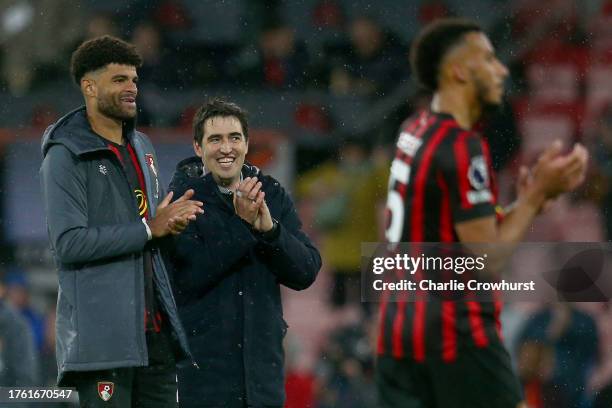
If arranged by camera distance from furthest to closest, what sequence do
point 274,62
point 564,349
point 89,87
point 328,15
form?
point 328,15 < point 274,62 < point 564,349 < point 89,87

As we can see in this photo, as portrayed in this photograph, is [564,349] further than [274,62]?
No

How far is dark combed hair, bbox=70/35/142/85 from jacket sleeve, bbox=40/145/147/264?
308mm

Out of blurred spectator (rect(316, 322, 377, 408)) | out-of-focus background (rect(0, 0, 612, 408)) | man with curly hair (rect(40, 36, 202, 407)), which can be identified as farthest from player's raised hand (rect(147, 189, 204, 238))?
blurred spectator (rect(316, 322, 377, 408))

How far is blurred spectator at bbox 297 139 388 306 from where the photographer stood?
5.66 meters

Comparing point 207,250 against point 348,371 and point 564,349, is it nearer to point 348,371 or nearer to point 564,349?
point 348,371

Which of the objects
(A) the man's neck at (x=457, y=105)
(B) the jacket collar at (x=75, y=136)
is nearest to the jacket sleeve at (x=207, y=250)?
(B) the jacket collar at (x=75, y=136)

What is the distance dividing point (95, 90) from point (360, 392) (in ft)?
7.29

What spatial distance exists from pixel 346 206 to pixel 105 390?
8.32 ft

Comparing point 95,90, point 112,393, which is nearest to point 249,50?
point 95,90

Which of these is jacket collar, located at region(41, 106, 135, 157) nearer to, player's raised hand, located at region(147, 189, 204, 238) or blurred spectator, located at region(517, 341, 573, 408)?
player's raised hand, located at region(147, 189, 204, 238)

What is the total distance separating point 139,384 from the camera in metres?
3.46

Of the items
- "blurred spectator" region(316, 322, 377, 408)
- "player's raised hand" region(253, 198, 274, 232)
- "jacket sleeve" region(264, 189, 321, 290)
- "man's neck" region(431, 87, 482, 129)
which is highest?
"man's neck" region(431, 87, 482, 129)

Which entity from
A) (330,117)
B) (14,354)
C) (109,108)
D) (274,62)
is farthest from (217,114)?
(274,62)

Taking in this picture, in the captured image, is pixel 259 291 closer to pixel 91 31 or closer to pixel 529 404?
pixel 529 404
